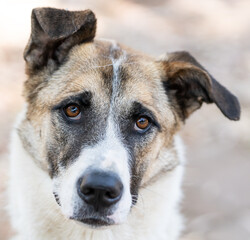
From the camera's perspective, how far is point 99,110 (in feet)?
12.6

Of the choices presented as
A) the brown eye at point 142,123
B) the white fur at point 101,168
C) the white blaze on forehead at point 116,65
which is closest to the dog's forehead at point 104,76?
the white blaze on forehead at point 116,65

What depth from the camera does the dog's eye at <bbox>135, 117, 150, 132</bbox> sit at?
3973 millimetres

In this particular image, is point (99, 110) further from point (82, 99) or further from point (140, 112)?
point (140, 112)

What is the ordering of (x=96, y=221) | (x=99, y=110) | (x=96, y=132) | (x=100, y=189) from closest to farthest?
(x=100, y=189), (x=96, y=221), (x=96, y=132), (x=99, y=110)

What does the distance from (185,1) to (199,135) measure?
379 cm

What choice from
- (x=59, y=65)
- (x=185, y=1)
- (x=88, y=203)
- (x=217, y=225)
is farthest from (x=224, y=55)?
(x=88, y=203)

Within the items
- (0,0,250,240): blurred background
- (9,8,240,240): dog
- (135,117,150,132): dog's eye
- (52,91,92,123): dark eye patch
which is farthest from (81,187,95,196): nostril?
(0,0,250,240): blurred background

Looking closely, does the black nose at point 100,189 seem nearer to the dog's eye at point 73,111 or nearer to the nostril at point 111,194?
the nostril at point 111,194

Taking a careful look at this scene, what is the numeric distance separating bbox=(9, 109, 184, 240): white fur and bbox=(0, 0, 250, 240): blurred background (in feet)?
2.19

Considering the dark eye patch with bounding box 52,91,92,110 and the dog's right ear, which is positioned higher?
the dog's right ear

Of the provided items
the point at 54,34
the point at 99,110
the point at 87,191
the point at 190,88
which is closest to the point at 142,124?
the point at 99,110

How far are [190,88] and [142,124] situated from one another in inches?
27.0

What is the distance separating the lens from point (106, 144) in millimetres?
3645

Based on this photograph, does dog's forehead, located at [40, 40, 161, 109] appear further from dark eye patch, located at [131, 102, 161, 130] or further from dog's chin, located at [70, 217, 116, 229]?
dog's chin, located at [70, 217, 116, 229]
